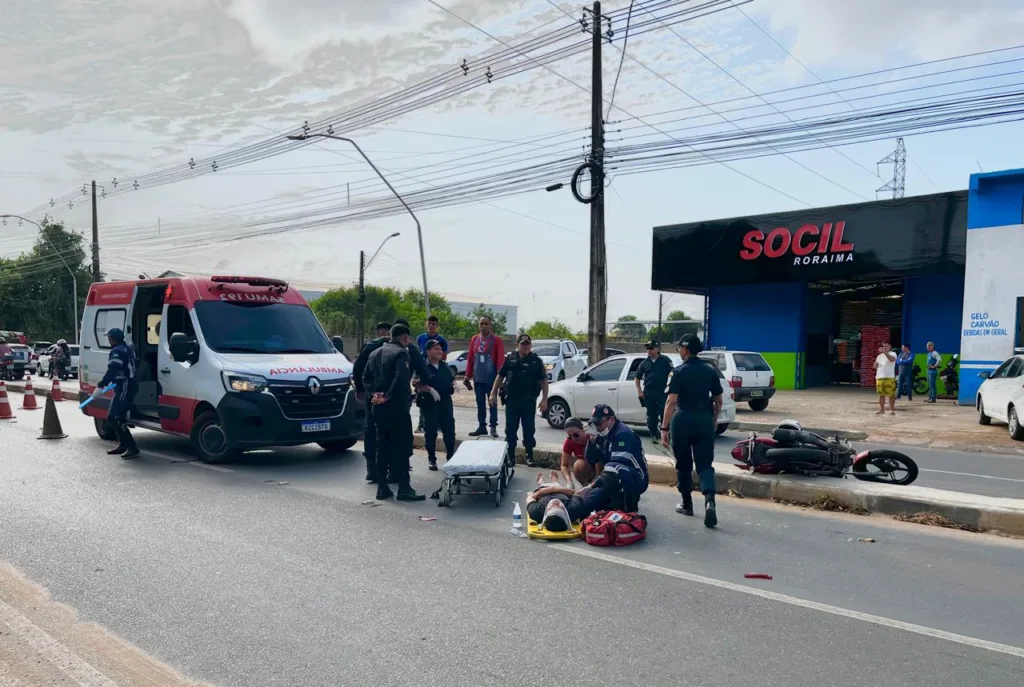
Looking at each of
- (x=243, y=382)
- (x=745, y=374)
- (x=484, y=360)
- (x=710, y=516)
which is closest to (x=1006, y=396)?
(x=745, y=374)

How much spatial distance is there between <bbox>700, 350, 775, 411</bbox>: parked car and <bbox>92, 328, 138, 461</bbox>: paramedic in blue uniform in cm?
1245

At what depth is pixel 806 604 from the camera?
5039 millimetres

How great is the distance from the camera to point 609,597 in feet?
16.8

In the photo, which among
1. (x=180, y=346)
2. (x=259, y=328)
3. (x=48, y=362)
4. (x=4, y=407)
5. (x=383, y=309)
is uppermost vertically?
(x=383, y=309)

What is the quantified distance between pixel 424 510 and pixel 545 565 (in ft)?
7.00

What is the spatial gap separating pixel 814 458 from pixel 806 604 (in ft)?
13.1

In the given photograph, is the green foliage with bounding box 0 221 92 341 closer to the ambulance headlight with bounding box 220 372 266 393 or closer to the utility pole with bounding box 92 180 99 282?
the utility pole with bounding box 92 180 99 282

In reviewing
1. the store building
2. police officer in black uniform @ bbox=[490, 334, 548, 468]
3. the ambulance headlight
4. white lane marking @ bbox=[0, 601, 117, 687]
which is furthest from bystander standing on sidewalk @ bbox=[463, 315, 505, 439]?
the store building

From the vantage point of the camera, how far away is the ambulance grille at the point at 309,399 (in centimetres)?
988

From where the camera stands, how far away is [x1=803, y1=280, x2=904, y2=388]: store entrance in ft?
96.6

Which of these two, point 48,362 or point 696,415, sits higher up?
point 696,415

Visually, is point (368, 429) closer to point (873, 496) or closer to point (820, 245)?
point (873, 496)

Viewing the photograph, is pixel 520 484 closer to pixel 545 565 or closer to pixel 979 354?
pixel 545 565

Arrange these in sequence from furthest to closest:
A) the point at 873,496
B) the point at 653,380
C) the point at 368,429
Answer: the point at 653,380, the point at 368,429, the point at 873,496
